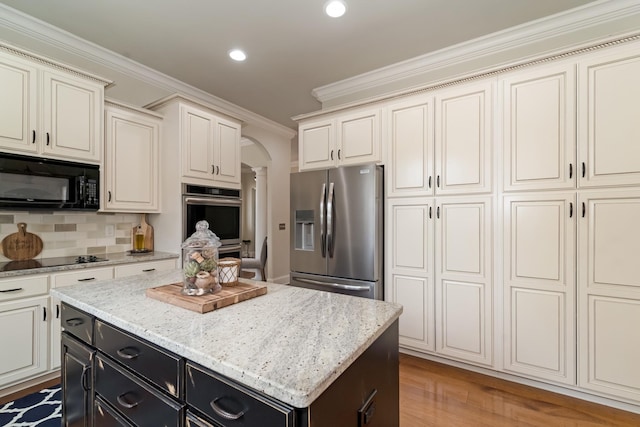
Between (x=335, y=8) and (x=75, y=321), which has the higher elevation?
(x=335, y=8)

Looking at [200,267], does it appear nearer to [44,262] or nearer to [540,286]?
[44,262]

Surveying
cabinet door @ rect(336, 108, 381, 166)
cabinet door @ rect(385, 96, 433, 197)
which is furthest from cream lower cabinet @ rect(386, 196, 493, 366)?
cabinet door @ rect(336, 108, 381, 166)

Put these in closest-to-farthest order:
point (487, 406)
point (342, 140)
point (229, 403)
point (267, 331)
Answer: point (229, 403) → point (267, 331) → point (487, 406) → point (342, 140)

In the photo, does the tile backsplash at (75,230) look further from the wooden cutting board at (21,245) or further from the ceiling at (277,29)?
the ceiling at (277,29)

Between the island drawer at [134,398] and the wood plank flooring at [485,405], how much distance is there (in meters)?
1.49

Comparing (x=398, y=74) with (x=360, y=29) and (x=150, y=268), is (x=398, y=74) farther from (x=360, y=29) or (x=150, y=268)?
(x=150, y=268)

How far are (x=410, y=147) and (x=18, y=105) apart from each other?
10.2 feet

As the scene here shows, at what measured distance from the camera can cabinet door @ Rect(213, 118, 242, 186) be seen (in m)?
3.36

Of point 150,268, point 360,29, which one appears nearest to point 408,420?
point 150,268

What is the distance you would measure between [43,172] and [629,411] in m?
4.46

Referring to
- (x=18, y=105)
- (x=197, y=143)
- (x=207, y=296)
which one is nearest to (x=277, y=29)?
(x=197, y=143)

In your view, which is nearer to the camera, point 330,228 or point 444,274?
point 444,274

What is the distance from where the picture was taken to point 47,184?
228 centimetres

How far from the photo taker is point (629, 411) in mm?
1836
